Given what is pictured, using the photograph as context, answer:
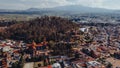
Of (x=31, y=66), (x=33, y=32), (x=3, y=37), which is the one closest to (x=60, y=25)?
(x=33, y=32)

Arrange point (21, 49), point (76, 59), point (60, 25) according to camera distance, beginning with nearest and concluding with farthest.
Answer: point (76, 59), point (21, 49), point (60, 25)

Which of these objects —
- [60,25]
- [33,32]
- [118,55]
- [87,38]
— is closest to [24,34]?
[33,32]

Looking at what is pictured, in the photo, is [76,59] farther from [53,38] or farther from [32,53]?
[53,38]

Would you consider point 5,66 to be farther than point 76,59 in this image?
No

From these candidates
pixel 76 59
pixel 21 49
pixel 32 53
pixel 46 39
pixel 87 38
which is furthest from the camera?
pixel 87 38

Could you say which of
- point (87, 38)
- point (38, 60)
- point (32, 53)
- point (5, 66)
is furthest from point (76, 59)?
point (87, 38)

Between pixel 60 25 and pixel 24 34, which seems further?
pixel 60 25

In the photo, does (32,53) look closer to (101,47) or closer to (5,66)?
(5,66)

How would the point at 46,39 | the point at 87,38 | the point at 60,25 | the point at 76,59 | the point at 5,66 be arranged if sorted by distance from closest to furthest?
the point at 5,66 → the point at 76,59 → the point at 46,39 → the point at 87,38 → the point at 60,25


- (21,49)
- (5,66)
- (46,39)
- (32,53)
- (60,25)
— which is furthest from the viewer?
(60,25)
